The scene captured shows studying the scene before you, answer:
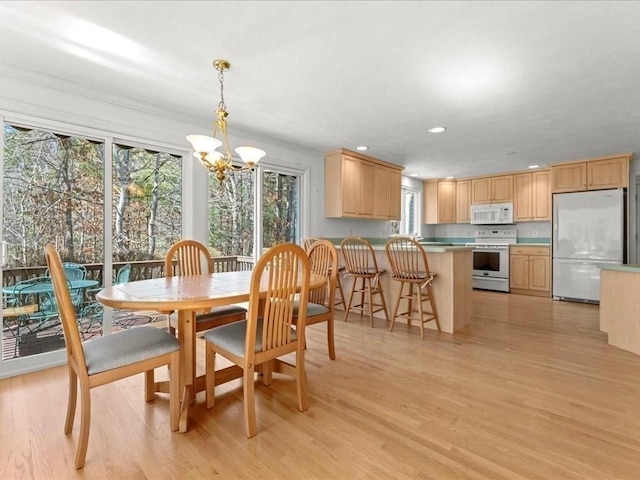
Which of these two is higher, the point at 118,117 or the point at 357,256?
the point at 118,117

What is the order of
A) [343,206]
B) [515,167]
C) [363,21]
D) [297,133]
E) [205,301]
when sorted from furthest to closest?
[515,167], [343,206], [297,133], [363,21], [205,301]

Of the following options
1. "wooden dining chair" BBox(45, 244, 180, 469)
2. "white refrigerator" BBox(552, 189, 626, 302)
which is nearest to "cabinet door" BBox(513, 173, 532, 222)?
"white refrigerator" BBox(552, 189, 626, 302)

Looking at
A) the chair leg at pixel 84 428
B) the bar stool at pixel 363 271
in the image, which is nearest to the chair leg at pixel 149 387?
the chair leg at pixel 84 428

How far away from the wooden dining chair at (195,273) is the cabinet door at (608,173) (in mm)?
5445

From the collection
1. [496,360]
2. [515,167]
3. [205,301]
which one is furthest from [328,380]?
[515,167]

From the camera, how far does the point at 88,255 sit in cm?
292

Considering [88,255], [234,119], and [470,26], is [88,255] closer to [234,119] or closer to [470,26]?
[234,119]

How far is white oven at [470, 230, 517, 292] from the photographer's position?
5.92 m

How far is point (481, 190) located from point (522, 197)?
748 mm

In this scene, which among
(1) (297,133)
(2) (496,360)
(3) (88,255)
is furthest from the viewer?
(1) (297,133)

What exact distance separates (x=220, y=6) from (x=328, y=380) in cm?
240

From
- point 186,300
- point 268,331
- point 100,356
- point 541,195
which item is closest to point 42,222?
point 100,356

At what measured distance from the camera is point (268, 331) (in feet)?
5.98

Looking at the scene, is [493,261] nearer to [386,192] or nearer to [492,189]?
[492,189]
